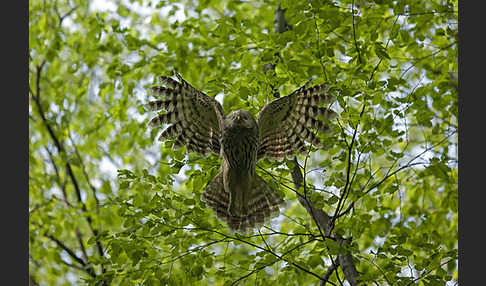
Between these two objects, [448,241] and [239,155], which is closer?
[239,155]

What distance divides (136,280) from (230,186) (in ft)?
4.33

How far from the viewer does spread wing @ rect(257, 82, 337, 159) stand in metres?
3.64

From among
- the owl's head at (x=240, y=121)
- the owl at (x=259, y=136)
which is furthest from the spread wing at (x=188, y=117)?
the owl's head at (x=240, y=121)

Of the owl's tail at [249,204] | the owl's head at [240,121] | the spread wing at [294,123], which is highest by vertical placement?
the spread wing at [294,123]

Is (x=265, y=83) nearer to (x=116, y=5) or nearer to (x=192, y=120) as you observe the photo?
(x=192, y=120)

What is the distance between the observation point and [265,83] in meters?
4.01

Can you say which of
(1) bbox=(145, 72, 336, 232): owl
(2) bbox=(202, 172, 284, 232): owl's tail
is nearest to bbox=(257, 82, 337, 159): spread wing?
(1) bbox=(145, 72, 336, 232): owl

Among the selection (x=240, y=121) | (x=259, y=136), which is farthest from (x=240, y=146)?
(x=259, y=136)

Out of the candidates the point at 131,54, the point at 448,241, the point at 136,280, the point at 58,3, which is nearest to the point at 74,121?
the point at 58,3

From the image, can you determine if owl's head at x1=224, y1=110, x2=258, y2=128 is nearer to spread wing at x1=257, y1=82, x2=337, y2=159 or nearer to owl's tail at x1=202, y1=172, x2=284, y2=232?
spread wing at x1=257, y1=82, x2=337, y2=159

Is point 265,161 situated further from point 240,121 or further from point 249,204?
point 240,121

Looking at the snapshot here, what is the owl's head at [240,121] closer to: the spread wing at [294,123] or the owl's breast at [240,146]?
the owl's breast at [240,146]

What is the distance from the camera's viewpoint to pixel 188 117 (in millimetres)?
3709

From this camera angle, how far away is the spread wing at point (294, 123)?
364cm
